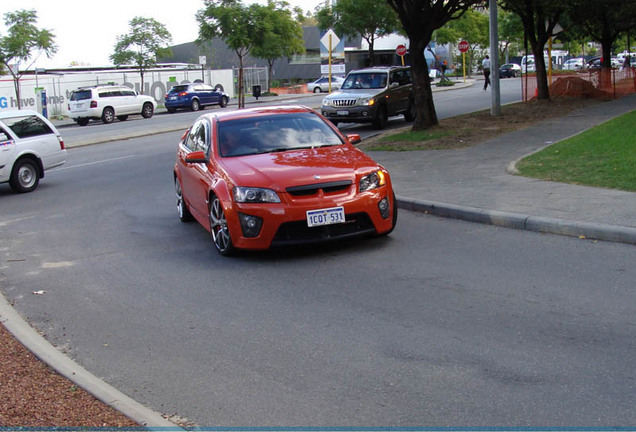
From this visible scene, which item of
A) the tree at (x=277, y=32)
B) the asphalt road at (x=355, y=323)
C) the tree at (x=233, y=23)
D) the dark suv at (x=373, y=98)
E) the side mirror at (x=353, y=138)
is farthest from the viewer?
the tree at (x=277, y=32)

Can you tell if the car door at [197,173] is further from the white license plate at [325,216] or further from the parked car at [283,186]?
the white license plate at [325,216]

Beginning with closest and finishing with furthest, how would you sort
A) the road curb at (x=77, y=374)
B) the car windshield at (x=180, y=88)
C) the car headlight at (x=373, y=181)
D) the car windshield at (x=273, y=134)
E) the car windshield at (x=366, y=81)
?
the road curb at (x=77, y=374) → the car headlight at (x=373, y=181) → the car windshield at (x=273, y=134) → the car windshield at (x=366, y=81) → the car windshield at (x=180, y=88)

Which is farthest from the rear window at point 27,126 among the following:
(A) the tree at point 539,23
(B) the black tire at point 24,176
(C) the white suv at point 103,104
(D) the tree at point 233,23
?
(D) the tree at point 233,23

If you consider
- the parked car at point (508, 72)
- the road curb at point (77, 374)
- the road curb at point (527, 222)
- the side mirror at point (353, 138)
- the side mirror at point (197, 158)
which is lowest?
the road curb at point (77, 374)

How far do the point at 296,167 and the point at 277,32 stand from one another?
50.9 metres

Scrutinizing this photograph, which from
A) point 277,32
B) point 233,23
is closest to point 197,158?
point 233,23

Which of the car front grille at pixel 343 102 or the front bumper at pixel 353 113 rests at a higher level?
the car front grille at pixel 343 102

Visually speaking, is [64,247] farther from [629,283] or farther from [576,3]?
[576,3]

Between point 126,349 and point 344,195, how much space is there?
10.5 ft

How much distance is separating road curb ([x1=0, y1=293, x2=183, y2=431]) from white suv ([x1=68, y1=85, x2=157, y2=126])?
103 ft

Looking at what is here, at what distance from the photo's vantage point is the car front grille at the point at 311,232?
7941 mm

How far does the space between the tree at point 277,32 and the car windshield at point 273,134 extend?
4301 centimetres

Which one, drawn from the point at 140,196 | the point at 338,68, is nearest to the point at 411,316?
the point at 140,196

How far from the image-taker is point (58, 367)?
509 centimetres
